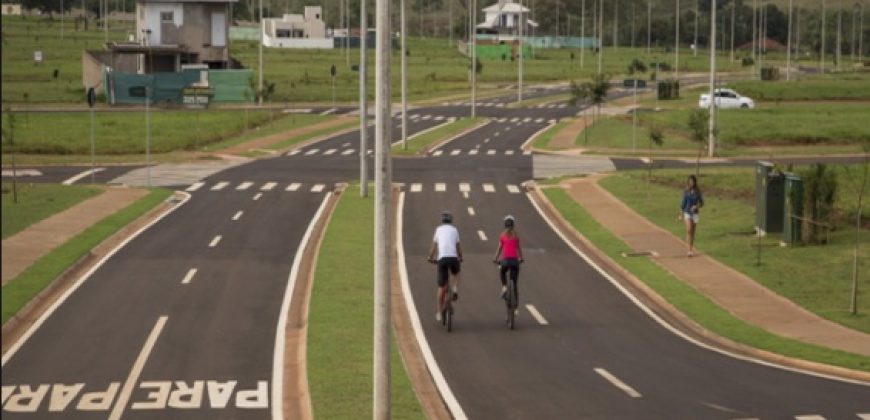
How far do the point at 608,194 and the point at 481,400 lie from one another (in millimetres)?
30950

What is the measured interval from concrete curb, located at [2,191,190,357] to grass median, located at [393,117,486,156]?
77.9 feet

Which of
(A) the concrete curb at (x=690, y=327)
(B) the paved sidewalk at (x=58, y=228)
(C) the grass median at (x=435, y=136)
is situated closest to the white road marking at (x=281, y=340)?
(B) the paved sidewalk at (x=58, y=228)

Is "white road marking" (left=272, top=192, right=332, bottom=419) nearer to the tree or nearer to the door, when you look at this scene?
the tree

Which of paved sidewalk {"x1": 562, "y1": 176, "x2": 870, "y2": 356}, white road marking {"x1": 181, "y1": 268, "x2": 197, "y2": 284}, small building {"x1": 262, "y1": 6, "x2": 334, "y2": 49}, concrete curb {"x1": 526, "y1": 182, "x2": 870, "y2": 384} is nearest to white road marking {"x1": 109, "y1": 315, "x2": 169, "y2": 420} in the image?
white road marking {"x1": 181, "y1": 268, "x2": 197, "y2": 284}

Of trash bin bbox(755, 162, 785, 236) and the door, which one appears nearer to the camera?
trash bin bbox(755, 162, 785, 236)

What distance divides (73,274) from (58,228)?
24.9 feet

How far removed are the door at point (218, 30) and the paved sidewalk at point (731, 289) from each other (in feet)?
207

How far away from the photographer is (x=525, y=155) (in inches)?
2766

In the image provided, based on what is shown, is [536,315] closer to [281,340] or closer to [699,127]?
[281,340]

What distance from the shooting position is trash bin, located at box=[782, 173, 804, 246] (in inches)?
1483

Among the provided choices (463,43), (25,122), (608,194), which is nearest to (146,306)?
(608,194)

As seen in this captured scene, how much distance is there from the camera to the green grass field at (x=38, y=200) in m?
41.4

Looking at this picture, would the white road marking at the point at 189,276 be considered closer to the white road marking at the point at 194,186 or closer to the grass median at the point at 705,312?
the grass median at the point at 705,312

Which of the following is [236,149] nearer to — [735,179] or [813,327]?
[735,179]
